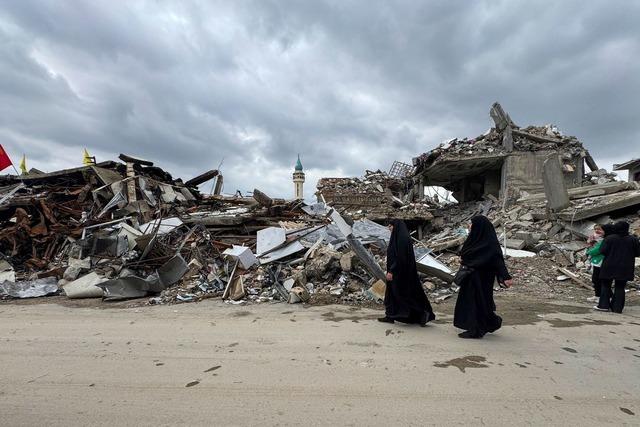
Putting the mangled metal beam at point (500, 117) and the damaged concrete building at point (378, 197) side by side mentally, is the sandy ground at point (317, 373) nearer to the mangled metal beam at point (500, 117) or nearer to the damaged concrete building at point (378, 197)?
the damaged concrete building at point (378, 197)

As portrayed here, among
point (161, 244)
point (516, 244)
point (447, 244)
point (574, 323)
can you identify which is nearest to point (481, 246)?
point (574, 323)

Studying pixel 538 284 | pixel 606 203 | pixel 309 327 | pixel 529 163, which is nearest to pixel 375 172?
pixel 529 163

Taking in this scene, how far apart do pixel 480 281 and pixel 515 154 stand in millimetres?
12661

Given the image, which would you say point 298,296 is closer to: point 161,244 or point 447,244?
point 161,244

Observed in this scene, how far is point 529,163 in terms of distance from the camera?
48.5ft

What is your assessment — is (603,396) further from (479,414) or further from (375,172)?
(375,172)

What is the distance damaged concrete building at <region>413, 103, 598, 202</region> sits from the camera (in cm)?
1454

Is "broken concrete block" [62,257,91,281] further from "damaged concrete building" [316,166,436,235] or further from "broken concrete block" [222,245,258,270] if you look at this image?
"damaged concrete building" [316,166,436,235]

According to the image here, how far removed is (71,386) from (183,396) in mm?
984

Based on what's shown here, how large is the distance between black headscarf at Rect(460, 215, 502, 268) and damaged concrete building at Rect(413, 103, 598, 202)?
37.8 ft

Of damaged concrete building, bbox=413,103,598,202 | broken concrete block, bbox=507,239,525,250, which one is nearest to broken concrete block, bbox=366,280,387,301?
broken concrete block, bbox=507,239,525,250

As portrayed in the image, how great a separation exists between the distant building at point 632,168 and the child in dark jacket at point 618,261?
21.3 m

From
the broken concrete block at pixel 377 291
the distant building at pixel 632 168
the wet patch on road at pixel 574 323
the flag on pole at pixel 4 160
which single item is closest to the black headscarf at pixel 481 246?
the wet patch on road at pixel 574 323

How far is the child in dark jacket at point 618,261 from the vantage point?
17.1 ft
